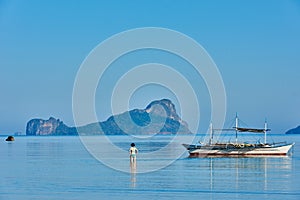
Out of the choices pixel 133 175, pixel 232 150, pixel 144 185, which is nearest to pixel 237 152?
pixel 232 150

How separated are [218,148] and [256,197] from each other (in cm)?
3955

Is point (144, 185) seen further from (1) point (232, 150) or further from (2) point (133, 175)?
(1) point (232, 150)

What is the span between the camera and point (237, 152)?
64.5 m

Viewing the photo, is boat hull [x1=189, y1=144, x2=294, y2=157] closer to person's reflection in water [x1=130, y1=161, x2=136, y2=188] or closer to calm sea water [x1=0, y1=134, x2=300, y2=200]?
person's reflection in water [x1=130, y1=161, x2=136, y2=188]

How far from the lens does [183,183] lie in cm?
3139

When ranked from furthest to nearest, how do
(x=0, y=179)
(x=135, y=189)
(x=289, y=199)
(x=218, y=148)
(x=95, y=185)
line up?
(x=218, y=148) < (x=0, y=179) < (x=95, y=185) < (x=135, y=189) < (x=289, y=199)

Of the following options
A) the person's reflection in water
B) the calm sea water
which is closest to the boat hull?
the person's reflection in water

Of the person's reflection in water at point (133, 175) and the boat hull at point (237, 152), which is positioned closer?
the person's reflection in water at point (133, 175)

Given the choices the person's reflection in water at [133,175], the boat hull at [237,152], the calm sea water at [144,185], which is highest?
the boat hull at [237,152]

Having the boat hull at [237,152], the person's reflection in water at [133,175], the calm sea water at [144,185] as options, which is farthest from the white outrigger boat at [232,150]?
the calm sea water at [144,185]

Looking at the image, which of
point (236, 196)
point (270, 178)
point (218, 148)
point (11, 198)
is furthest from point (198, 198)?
point (218, 148)

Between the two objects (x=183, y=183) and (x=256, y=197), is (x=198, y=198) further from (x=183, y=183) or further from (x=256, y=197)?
(x=183, y=183)

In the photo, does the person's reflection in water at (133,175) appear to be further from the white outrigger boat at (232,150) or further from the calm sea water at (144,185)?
the white outrigger boat at (232,150)

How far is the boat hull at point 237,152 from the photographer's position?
63.9 meters
